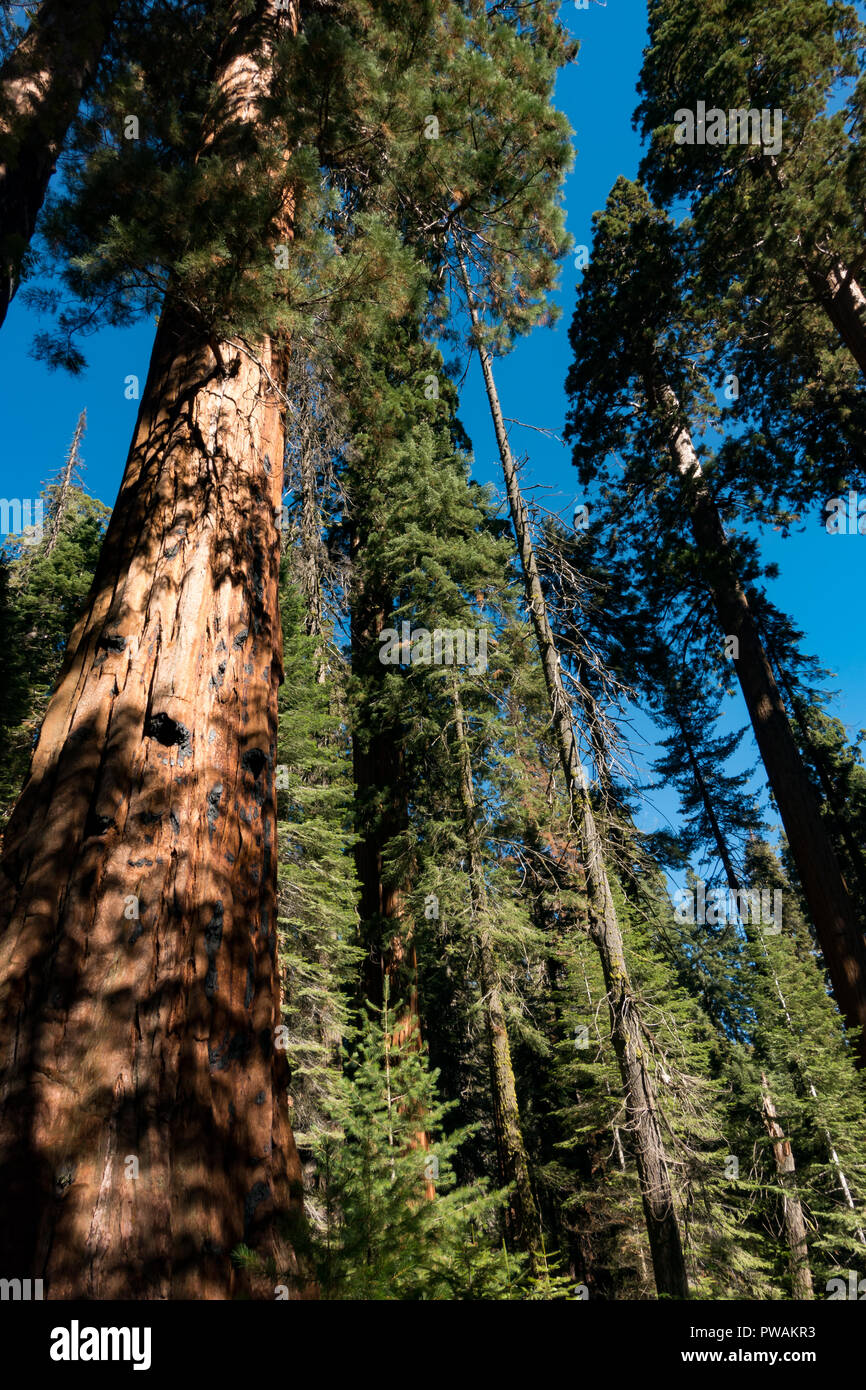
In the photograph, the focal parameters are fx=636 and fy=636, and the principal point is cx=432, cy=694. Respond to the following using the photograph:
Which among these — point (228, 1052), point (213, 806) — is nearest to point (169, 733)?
point (213, 806)

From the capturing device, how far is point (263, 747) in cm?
237

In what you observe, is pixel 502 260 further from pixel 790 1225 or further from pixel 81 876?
pixel 790 1225

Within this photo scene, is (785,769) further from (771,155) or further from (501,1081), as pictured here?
(771,155)

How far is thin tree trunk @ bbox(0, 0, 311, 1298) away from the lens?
1471mm

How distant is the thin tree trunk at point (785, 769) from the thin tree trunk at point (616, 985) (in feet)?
20.1

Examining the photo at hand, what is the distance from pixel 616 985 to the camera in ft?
17.2

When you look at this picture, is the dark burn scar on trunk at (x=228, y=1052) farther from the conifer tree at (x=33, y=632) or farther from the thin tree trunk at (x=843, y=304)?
the thin tree trunk at (x=843, y=304)

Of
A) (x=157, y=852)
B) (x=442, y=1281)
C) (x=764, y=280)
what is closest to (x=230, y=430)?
(x=157, y=852)

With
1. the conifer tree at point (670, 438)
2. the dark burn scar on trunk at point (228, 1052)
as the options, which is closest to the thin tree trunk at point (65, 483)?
the conifer tree at point (670, 438)

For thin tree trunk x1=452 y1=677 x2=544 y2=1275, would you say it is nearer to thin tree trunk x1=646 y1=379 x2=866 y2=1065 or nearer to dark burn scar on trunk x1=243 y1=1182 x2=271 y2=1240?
thin tree trunk x1=646 y1=379 x2=866 y2=1065

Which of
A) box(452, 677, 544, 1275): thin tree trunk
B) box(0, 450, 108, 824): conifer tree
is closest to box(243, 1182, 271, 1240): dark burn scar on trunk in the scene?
box(452, 677, 544, 1275): thin tree trunk

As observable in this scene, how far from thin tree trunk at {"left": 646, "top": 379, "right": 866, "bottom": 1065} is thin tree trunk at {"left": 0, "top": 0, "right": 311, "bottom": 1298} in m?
10.3

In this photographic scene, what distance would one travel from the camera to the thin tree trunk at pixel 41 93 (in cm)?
435

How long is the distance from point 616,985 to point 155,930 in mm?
4485
